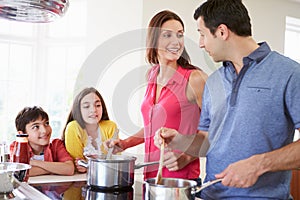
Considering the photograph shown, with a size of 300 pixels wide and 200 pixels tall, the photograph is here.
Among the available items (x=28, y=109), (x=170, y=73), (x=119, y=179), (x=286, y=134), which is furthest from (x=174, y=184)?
(x=28, y=109)

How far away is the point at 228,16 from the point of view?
1.36 meters

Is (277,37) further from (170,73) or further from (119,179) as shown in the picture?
(119,179)

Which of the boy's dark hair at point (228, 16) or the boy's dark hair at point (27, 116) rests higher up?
the boy's dark hair at point (228, 16)

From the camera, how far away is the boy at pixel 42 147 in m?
1.68

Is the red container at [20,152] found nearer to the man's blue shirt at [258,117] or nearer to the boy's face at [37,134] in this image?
the boy's face at [37,134]

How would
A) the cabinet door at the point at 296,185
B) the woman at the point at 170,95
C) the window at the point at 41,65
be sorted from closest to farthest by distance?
the woman at the point at 170,95 → the cabinet door at the point at 296,185 → the window at the point at 41,65

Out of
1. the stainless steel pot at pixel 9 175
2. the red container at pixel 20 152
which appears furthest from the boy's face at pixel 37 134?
the stainless steel pot at pixel 9 175

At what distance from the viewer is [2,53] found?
4.35m

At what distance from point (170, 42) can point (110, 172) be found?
658 millimetres

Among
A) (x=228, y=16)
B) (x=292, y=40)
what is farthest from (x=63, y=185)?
(x=292, y=40)

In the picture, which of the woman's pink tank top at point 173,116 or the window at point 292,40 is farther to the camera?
the window at point 292,40

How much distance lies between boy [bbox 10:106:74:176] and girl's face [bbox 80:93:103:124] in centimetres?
18

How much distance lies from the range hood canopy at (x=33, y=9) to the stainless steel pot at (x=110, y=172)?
0.44 meters

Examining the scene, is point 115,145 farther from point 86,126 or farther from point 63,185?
point 86,126
